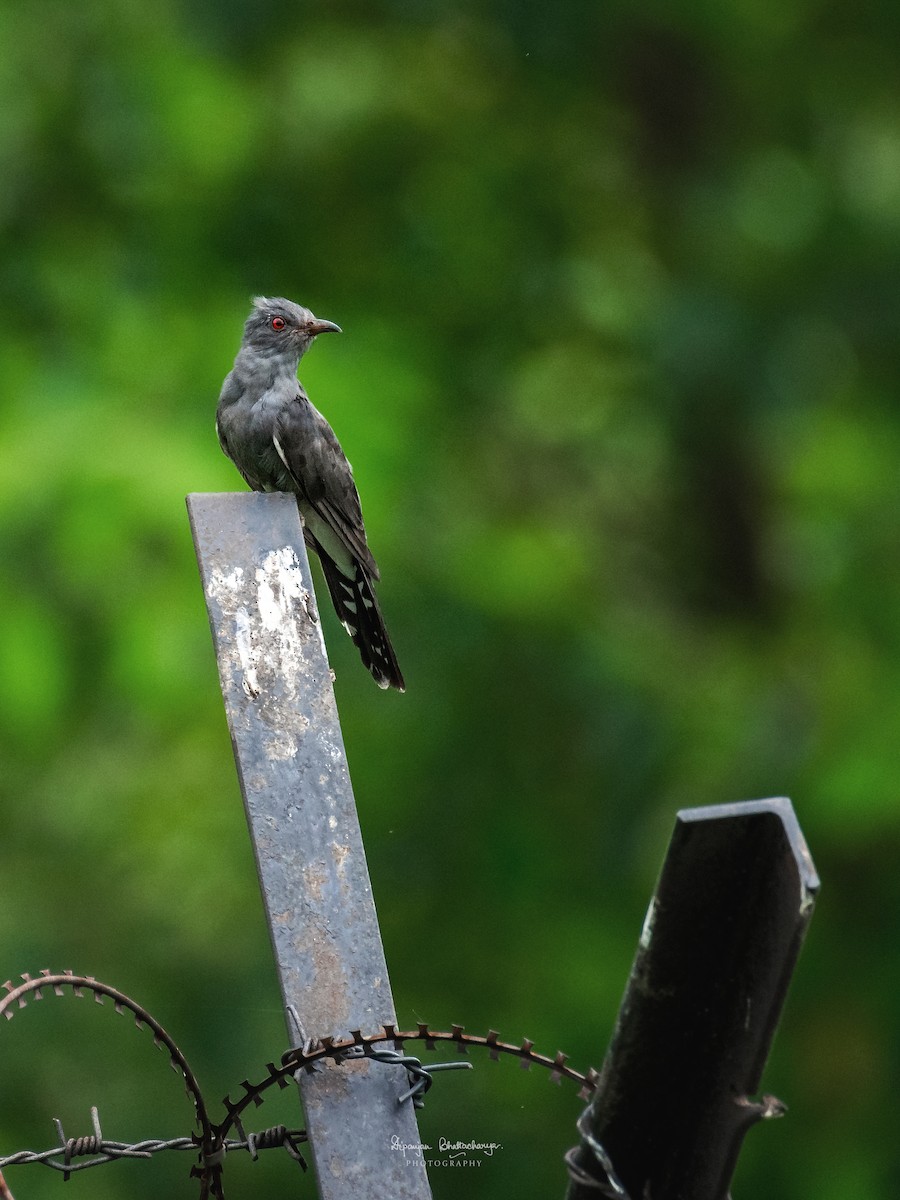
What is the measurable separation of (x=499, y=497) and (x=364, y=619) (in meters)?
3.99

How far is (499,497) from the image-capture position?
335 inches

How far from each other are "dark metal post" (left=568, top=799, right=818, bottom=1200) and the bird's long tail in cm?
265

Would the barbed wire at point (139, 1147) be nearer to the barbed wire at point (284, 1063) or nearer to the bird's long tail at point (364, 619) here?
the barbed wire at point (284, 1063)

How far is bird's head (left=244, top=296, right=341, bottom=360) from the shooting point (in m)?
5.26

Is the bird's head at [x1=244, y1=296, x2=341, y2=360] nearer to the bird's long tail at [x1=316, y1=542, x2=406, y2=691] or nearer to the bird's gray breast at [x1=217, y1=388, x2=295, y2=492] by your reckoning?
the bird's gray breast at [x1=217, y1=388, x2=295, y2=492]

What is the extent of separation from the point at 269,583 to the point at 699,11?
640 cm

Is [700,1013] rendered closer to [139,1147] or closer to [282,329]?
[139,1147]

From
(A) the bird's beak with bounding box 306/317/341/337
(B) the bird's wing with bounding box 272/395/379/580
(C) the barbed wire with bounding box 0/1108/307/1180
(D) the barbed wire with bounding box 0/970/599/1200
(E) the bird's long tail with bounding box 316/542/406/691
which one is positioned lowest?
(C) the barbed wire with bounding box 0/1108/307/1180

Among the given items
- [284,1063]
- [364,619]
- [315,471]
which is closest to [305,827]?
[284,1063]

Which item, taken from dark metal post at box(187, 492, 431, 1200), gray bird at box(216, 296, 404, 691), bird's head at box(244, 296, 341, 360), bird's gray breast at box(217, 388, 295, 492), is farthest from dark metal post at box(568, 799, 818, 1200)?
bird's head at box(244, 296, 341, 360)

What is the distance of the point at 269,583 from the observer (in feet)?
8.15

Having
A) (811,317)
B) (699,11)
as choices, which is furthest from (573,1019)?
(699,11)

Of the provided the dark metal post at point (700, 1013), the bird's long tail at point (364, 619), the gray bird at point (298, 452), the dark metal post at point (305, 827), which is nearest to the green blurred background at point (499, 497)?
the gray bird at point (298, 452)

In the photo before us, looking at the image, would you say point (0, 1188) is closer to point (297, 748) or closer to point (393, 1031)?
point (393, 1031)
